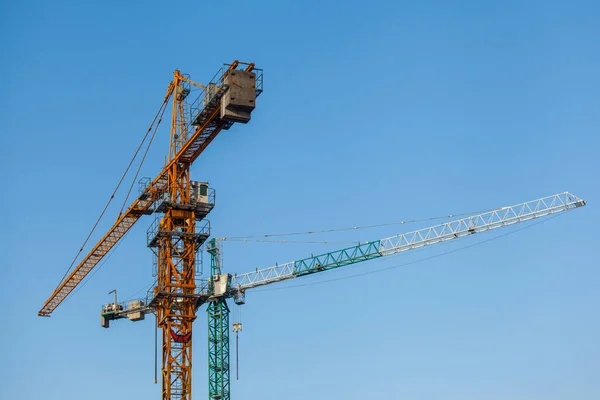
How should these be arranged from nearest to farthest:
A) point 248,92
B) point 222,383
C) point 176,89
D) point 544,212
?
1. point 248,92
2. point 176,89
3. point 222,383
4. point 544,212

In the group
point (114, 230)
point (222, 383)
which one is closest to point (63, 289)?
point (114, 230)

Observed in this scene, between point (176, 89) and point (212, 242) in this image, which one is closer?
point (176, 89)

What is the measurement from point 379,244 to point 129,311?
129ft

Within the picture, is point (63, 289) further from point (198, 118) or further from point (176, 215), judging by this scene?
→ point (198, 118)

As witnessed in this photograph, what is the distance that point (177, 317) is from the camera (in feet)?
397

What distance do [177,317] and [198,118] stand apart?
2457 cm

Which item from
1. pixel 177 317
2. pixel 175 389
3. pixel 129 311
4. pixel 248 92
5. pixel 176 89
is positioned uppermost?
pixel 176 89

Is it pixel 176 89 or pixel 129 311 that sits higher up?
pixel 176 89

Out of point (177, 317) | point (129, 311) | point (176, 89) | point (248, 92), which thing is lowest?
point (177, 317)

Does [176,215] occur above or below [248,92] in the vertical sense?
below

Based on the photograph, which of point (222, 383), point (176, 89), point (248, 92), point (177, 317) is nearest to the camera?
point (248, 92)

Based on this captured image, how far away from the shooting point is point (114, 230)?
5428 inches

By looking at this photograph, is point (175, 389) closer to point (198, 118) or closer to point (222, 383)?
point (222, 383)

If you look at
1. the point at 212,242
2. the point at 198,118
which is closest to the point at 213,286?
the point at 212,242
